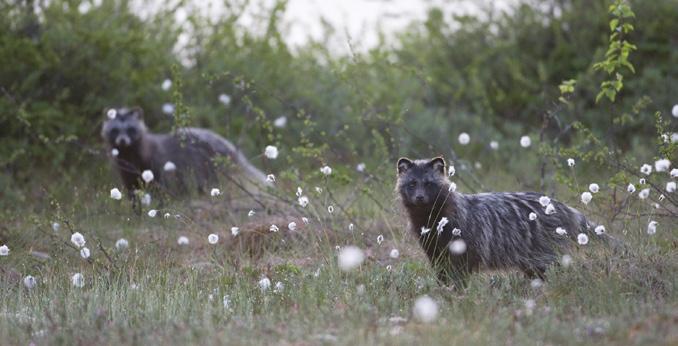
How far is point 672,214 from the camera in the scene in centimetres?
746

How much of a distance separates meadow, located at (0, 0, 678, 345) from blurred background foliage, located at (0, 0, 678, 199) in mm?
40

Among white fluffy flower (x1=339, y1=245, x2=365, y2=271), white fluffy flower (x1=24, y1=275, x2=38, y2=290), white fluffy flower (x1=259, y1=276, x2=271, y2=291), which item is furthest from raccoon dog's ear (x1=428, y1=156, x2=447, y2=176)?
white fluffy flower (x1=24, y1=275, x2=38, y2=290)

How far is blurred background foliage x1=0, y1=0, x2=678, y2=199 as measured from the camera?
41.9ft

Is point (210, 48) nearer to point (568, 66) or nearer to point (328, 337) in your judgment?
point (568, 66)

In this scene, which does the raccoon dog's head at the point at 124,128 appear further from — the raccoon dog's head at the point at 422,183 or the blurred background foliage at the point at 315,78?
the raccoon dog's head at the point at 422,183

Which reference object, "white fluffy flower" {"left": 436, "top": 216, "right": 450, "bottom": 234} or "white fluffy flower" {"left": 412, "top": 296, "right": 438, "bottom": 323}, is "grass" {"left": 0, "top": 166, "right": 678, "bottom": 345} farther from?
"white fluffy flower" {"left": 436, "top": 216, "right": 450, "bottom": 234}

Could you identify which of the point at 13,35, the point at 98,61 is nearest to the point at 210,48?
the point at 98,61

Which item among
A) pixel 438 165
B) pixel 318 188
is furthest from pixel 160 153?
pixel 438 165

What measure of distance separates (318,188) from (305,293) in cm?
183

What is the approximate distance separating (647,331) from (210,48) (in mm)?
10496

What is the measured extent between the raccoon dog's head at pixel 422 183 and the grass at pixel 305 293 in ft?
1.74

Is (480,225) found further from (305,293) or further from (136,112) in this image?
(136,112)

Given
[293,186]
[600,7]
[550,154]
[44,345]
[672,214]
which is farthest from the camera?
[600,7]

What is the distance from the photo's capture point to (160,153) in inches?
503
